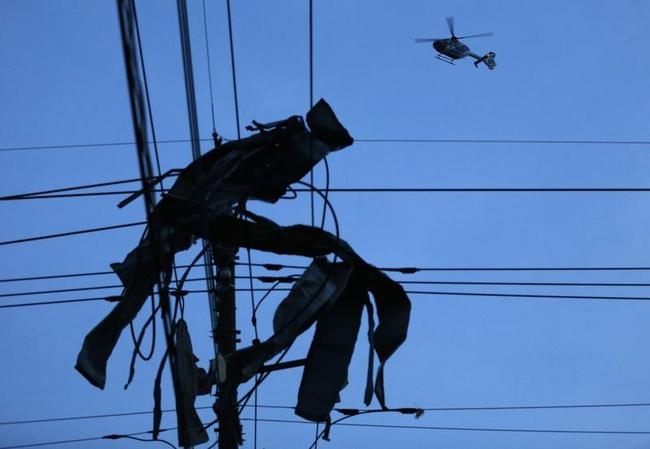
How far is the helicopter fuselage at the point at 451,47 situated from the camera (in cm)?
5856

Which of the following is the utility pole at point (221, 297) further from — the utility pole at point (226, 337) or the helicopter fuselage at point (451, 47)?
the helicopter fuselage at point (451, 47)

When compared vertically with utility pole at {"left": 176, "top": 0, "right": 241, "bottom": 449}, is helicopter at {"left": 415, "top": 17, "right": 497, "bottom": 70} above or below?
above

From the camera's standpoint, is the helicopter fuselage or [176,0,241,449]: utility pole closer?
[176,0,241,449]: utility pole

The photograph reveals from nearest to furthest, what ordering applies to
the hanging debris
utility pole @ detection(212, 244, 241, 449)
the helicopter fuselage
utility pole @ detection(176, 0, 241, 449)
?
the hanging debris, utility pole @ detection(176, 0, 241, 449), utility pole @ detection(212, 244, 241, 449), the helicopter fuselage

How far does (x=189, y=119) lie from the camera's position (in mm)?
9250

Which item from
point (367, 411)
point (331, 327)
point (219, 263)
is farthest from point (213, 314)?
point (331, 327)

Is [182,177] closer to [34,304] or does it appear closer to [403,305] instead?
[403,305]

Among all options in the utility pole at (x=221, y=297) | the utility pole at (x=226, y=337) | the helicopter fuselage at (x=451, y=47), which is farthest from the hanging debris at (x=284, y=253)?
the helicopter fuselage at (x=451, y=47)

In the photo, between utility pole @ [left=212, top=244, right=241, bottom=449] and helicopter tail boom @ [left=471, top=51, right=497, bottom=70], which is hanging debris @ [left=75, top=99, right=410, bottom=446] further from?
helicopter tail boom @ [left=471, top=51, right=497, bottom=70]

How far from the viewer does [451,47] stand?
5888 centimetres

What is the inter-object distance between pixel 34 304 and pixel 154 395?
5124 millimetres

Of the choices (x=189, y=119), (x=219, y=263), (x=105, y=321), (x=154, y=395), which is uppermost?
(x=189, y=119)

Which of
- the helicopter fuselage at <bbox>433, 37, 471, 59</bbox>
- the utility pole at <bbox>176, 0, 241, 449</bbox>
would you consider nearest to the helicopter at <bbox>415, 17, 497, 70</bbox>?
the helicopter fuselage at <bbox>433, 37, 471, 59</bbox>

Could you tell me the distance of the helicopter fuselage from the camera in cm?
5856
